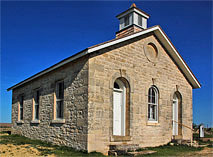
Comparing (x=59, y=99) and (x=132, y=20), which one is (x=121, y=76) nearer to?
(x=59, y=99)

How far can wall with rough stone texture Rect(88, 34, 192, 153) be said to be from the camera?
10453mm

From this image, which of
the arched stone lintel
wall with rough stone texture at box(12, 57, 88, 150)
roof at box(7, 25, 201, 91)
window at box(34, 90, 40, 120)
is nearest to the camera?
wall with rough stone texture at box(12, 57, 88, 150)

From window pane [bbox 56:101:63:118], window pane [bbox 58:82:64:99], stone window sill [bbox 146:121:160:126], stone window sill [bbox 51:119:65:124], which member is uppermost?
window pane [bbox 58:82:64:99]

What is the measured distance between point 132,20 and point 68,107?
726 cm

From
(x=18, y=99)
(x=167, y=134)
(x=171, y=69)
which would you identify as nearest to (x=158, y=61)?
(x=171, y=69)

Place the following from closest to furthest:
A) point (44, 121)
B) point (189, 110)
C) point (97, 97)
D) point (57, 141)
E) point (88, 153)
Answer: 1. point (88, 153)
2. point (97, 97)
3. point (57, 141)
4. point (44, 121)
5. point (189, 110)

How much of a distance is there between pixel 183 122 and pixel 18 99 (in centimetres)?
1256

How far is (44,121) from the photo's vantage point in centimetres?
1384

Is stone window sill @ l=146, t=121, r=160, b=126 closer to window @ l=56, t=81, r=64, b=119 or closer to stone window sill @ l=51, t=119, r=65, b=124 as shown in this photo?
stone window sill @ l=51, t=119, r=65, b=124

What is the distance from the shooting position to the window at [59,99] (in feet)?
41.6

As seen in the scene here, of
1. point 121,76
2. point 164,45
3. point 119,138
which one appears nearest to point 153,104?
point 121,76

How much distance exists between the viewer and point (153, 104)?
1389cm

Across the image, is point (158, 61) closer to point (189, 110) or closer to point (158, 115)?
point (158, 115)

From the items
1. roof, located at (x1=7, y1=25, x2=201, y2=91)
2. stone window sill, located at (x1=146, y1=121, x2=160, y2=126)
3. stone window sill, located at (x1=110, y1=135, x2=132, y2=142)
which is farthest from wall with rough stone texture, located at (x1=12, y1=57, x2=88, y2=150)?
stone window sill, located at (x1=146, y1=121, x2=160, y2=126)
